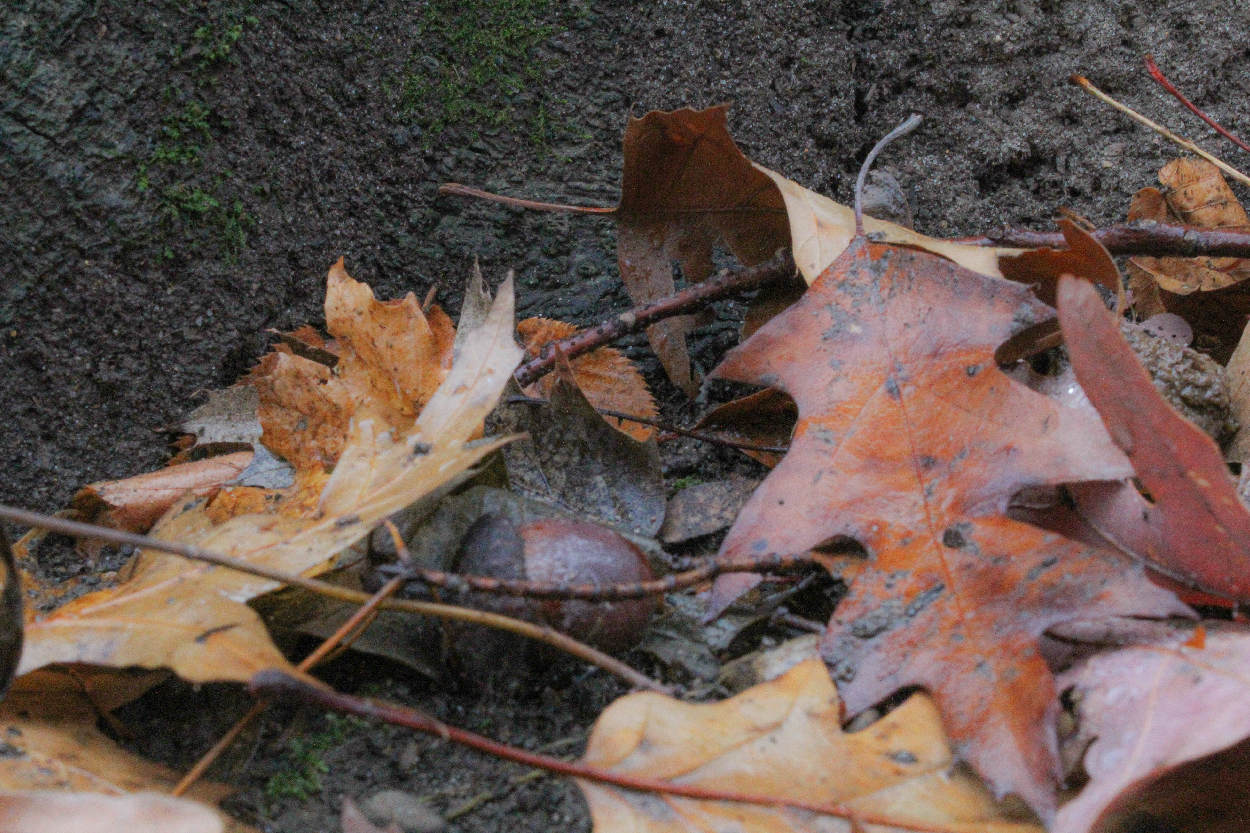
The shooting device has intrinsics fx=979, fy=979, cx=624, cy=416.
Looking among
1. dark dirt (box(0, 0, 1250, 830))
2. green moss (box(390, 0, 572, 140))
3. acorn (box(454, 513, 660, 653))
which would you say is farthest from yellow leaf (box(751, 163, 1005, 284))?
green moss (box(390, 0, 572, 140))

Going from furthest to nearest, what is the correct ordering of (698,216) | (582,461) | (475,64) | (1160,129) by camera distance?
(475,64) < (1160,129) < (698,216) < (582,461)

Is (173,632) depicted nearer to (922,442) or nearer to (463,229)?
(922,442)

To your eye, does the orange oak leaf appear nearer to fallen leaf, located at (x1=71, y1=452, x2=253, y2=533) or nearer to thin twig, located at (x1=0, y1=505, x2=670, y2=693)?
thin twig, located at (x1=0, y1=505, x2=670, y2=693)

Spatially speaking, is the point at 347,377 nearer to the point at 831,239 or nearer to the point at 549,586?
the point at 549,586

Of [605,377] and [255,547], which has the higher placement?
[255,547]

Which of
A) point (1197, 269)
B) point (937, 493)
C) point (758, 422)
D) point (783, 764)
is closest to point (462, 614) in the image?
point (783, 764)

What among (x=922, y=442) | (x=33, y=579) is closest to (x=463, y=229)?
(x=33, y=579)
